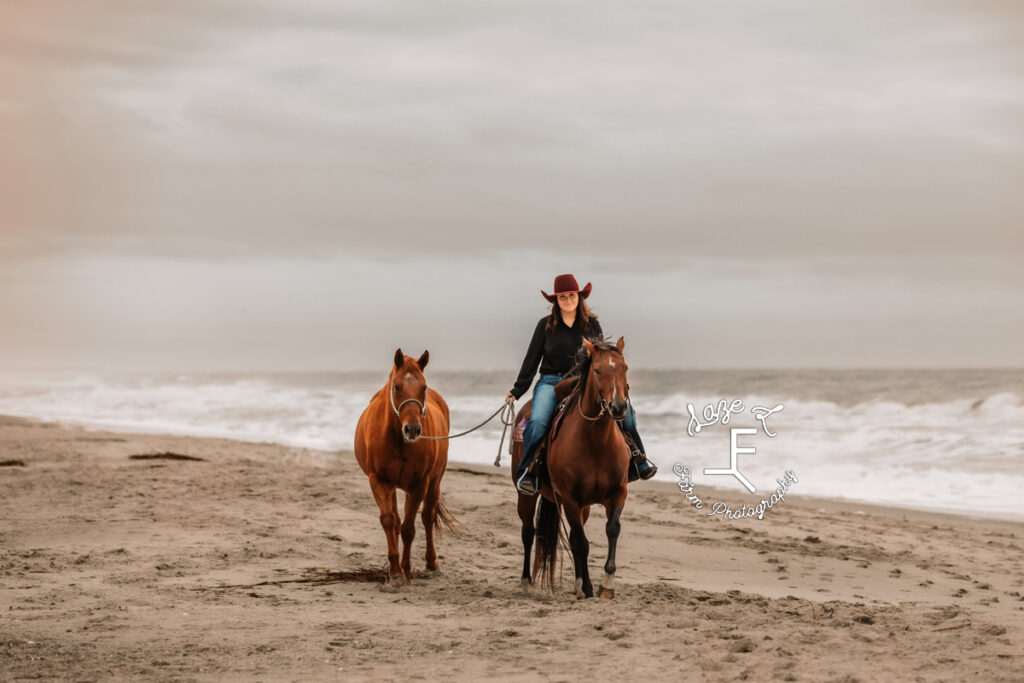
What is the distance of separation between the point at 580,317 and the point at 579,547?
6.03ft

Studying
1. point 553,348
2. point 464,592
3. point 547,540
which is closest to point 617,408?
point 553,348

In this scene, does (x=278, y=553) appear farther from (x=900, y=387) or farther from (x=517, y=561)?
(x=900, y=387)

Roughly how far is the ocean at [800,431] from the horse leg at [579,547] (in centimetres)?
717

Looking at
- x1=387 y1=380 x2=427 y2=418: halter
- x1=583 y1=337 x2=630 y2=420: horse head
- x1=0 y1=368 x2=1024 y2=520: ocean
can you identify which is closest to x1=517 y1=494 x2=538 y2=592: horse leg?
x1=387 y1=380 x2=427 y2=418: halter

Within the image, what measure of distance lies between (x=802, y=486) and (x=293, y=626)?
11.0m

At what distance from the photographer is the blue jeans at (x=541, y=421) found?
7809 mm

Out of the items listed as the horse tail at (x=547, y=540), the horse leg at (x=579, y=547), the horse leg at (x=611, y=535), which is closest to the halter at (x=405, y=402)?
the horse tail at (x=547, y=540)

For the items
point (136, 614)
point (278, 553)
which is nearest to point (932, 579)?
point (278, 553)

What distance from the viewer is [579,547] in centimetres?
741

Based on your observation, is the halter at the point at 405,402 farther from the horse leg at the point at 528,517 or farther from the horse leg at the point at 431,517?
the horse leg at the point at 431,517

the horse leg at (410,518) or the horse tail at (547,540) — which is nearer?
the horse tail at (547,540)

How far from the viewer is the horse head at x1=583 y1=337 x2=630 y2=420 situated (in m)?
6.68

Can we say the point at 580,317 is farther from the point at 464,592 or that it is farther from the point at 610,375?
the point at 464,592

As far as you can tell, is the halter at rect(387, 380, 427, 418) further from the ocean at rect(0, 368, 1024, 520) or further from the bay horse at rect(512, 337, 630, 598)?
the ocean at rect(0, 368, 1024, 520)
